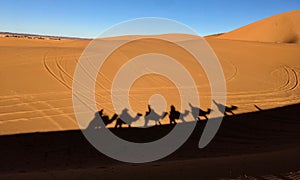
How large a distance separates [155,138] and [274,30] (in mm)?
49453

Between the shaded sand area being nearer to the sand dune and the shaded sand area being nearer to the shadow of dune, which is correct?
the shadow of dune

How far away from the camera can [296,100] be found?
11.1m

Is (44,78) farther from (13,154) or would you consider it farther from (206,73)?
(206,73)

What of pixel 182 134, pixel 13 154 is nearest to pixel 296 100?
pixel 182 134

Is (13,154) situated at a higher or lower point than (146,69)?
lower

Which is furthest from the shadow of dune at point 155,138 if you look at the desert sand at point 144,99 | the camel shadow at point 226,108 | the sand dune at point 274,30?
the sand dune at point 274,30

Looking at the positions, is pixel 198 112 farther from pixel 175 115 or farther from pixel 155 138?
pixel 155 138

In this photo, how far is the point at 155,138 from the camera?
7.24m

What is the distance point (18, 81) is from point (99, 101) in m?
3.38

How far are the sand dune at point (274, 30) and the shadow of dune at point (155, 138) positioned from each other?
136 feet

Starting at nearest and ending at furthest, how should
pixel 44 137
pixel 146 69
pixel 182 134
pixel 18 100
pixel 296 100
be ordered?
pixel 44 137, pixel 182 134, pixel 18 100, pixel 296 100, pixel 146 69

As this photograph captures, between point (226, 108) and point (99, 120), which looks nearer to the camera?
point (99, 120)

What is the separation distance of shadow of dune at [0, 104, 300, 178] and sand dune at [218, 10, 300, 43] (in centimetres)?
4153

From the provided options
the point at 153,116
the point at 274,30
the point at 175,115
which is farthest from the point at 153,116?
the point at 274,30
